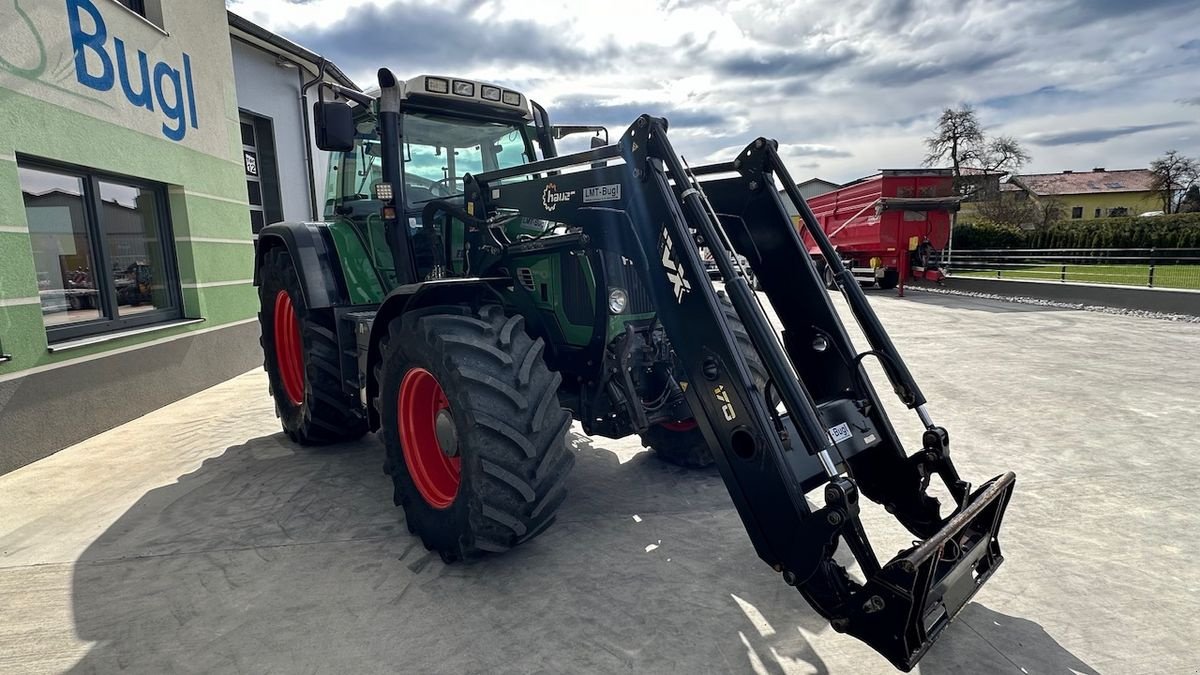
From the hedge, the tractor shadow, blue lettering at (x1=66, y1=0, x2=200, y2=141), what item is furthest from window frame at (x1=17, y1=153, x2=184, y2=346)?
the hedge

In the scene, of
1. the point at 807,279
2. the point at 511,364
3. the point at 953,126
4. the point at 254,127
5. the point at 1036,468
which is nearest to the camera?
the point at 511,364

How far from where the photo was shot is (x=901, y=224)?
1457 centimetres

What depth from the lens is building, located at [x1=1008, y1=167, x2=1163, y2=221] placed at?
49.2 m

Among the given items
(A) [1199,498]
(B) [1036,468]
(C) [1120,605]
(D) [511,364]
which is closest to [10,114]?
(D) [511,364]

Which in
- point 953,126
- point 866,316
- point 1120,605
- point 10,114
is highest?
point 953,126

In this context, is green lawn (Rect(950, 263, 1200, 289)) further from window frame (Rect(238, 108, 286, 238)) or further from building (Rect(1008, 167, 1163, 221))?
building (Rect(1008, 167, 1163, 221))

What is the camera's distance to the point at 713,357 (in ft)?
7.72

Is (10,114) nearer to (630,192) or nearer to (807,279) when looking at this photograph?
(630,192)

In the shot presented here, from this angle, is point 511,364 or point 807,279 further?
point 807,279

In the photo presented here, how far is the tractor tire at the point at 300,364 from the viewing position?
4367 millimetres

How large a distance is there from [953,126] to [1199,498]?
97.6 ft

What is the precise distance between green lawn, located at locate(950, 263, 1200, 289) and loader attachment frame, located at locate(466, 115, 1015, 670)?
11683 mm

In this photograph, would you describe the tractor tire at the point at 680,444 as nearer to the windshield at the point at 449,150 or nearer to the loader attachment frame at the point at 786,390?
the loader attachment frame at the point at 786,390

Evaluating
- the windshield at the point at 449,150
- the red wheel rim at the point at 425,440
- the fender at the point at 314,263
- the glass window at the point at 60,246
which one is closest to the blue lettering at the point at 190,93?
the glass window at the point at 60,246
